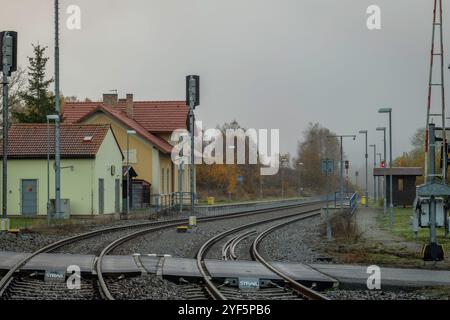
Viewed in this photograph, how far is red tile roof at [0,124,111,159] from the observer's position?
4612 cm

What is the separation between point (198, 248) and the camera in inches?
A: 962

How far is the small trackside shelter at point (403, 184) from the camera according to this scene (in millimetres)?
59506

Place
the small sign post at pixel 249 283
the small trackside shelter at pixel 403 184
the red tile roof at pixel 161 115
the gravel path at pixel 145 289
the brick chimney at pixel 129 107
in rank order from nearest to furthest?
the gravel path at pixel 145 289 < the small sign post at pixel 249 283 < the small trackside shelter at pixel 403 184 < the red tile roof at pixel 161 115 < the brick chimney at pixel 129 107

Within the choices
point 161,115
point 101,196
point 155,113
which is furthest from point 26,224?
point 155,113

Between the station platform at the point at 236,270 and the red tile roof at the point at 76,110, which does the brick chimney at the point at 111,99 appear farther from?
the station platform at the point at 236,270

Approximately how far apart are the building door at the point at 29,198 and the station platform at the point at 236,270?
85.5ft

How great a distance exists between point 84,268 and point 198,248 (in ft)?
25.8

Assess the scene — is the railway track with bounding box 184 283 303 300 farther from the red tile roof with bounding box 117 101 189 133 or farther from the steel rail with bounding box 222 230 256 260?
the red tile roof with bounding box 117 101 189 133

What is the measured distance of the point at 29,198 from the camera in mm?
45906

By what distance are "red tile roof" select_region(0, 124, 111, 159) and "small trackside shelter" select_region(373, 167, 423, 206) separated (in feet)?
74.7

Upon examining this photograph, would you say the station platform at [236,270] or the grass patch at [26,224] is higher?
the station platform at [236,270]

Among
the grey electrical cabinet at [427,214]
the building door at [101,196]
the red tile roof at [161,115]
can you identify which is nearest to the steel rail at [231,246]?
the grey electrical cabinet at [427,214]

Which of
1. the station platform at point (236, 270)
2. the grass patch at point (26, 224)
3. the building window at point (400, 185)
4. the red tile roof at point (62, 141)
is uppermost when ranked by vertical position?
the red tile roof at point (62, 141)

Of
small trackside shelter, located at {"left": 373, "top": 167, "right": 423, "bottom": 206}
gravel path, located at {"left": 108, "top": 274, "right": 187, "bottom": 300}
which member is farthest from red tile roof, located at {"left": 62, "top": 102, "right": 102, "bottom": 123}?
gravel path, located at {"left": 108, "top": 274, "right": 187, "bottom": 300}
